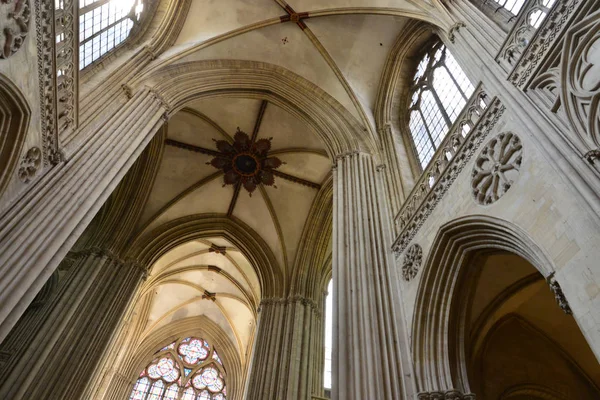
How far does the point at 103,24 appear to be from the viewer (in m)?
8.62

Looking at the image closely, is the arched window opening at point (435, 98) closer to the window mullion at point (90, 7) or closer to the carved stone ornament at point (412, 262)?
the carved stone ornament at point (412, 262)

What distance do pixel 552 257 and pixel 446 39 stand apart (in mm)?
5466

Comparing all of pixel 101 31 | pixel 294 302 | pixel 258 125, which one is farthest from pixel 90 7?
pixel 294 302

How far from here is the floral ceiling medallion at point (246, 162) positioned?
14477mm

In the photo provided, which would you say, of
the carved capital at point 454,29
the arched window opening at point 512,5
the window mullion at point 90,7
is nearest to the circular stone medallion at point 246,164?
the window mullion at point 90,7

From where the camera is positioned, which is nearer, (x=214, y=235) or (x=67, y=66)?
(x=67, y=66)

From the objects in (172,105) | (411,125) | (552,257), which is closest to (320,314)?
(411,125)

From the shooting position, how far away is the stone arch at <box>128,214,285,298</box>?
1395 centimetres

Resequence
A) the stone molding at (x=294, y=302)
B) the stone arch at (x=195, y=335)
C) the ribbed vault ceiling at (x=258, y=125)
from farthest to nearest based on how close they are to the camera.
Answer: the stone arch at (x=195, y=335)
the stone molding at (x=294, y=302)
the ribbed vault ceiling at (x=258, y=125)

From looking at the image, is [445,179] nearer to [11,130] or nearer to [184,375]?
[11,130]

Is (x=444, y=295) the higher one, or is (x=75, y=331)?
(x=75, y=331)

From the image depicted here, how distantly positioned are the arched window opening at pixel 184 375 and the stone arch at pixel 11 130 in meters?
15.5

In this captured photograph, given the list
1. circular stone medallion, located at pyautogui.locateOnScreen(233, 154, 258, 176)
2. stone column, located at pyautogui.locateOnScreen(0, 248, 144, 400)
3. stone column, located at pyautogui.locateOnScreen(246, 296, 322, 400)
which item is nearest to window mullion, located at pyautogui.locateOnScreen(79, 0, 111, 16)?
stone column, located at pyautogui.locateOnScreen(0, 248, 144, 400)

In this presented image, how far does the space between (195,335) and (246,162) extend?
35.0ft
